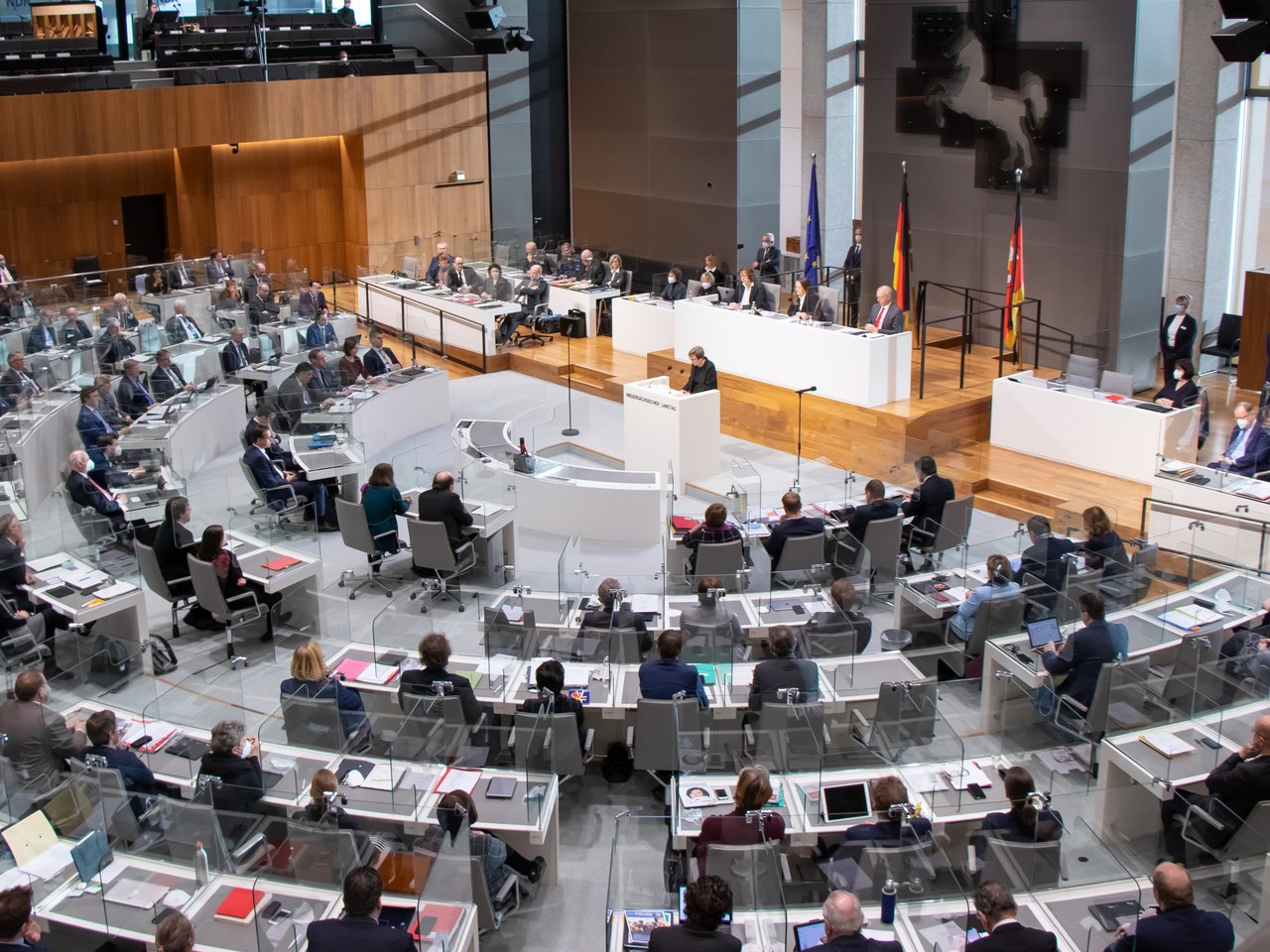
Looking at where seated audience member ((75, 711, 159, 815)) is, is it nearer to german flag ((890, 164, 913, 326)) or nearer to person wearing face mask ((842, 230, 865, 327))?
german flag ((890, 164, 913, 326))

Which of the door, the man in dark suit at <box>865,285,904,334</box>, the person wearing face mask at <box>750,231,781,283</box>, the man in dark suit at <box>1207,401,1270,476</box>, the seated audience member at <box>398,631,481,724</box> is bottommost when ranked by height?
the seated audience member at <box>398,631,481,724</box>

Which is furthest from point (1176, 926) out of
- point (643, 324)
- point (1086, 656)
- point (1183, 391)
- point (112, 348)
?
point (643, 324)

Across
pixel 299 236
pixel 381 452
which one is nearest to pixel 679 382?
pixel 381 452

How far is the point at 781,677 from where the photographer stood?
766cm

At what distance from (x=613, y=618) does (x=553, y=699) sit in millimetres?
1382

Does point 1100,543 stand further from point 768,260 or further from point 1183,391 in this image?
point 768,260

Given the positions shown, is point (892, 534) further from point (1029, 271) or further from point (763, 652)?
point (1029, 271)

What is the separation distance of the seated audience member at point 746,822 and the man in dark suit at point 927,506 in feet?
16.0

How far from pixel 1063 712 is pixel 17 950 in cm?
589

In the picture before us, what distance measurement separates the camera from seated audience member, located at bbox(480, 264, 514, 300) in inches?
754

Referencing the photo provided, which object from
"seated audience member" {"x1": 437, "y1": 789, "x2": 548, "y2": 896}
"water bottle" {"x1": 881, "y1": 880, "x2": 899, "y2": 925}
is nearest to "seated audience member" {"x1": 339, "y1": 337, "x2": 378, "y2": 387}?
"seated audience member" {"x1": 437, "y1": 789, "x2": 548, "y2": 896}

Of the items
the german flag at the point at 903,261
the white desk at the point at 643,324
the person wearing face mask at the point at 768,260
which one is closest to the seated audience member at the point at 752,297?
the white desk at the point at 643,324

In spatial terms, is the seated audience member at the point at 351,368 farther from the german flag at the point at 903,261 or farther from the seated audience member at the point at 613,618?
the seated audience member at the point at 613,618

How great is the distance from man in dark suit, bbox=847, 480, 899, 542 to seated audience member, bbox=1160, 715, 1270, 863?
4326 millimetres
